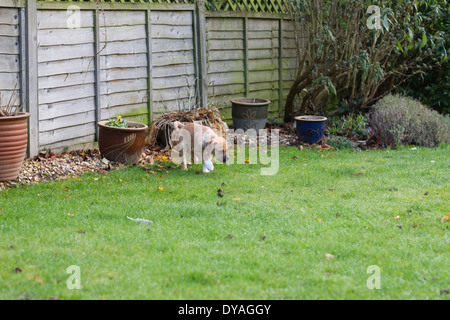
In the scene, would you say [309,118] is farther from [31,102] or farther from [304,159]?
[31,102]

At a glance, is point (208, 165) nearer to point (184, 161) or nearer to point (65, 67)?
point (184, 161)

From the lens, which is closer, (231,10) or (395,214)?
(395,214)

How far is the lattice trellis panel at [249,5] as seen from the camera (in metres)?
9.63

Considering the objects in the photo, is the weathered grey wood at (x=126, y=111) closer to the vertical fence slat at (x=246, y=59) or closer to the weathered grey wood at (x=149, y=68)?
the weathered grey wood at (x=149, y=68)

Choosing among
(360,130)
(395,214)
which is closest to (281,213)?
(395,214)

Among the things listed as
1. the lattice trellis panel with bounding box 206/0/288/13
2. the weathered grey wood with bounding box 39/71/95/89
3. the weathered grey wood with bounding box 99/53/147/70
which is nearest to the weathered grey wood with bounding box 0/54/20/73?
the weathered grey wood with bounding box 39/71/95/89

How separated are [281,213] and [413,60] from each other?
7.07 metres

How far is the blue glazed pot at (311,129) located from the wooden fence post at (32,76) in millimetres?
4145

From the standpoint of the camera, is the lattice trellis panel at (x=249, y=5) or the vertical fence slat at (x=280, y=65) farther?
the vertical fence slat at (x=280, y=65)

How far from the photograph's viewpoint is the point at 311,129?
9.04 metres

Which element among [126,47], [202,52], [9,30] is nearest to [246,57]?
[202,52]

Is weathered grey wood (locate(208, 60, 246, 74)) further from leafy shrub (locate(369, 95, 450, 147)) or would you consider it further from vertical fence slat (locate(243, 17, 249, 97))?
leafy shrub (locate(369, 95, 450, 147))

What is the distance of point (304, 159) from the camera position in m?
7.95

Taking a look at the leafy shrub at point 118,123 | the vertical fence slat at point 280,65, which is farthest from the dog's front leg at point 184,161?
the vertical fence slat at point 280,65
